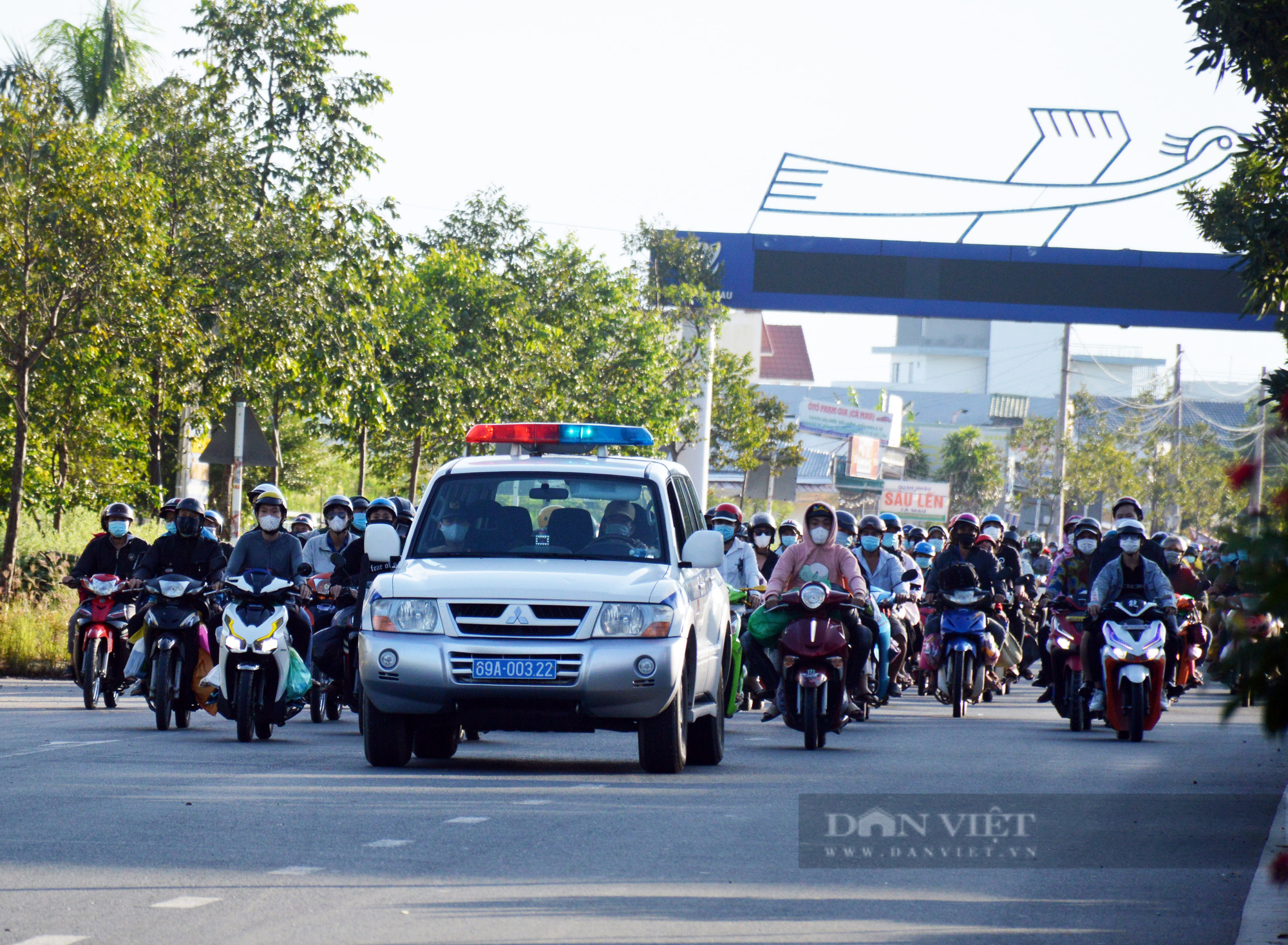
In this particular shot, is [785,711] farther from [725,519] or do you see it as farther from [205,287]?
[205,287]

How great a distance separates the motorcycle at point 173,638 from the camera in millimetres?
14602

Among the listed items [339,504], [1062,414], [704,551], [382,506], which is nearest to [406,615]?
[704,551]

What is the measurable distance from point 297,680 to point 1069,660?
7099 mm

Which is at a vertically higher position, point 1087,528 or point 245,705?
point 1087,528

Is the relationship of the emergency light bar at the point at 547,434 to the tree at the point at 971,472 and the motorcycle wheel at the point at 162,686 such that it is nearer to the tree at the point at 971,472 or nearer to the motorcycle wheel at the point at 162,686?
the motorcycle wheel at the point at 162,686

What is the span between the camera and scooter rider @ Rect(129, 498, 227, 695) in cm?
1560

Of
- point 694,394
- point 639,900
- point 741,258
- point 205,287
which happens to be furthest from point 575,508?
point 694,394

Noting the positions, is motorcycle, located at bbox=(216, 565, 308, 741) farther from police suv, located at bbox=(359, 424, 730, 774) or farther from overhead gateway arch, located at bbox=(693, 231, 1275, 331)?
overhead gateway arch, located at bbox=(693, 231, 1275, 331)

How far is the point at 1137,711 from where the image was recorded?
621 inches

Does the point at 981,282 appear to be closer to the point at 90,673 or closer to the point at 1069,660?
the point at 1069,660

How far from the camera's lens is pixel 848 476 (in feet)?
336

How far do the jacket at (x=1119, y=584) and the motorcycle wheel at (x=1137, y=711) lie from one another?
0.73 meters

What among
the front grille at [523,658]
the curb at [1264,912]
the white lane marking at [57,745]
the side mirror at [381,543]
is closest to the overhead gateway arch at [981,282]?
the white lane marking at [57,745]

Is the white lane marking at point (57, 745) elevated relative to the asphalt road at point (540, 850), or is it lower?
lower
